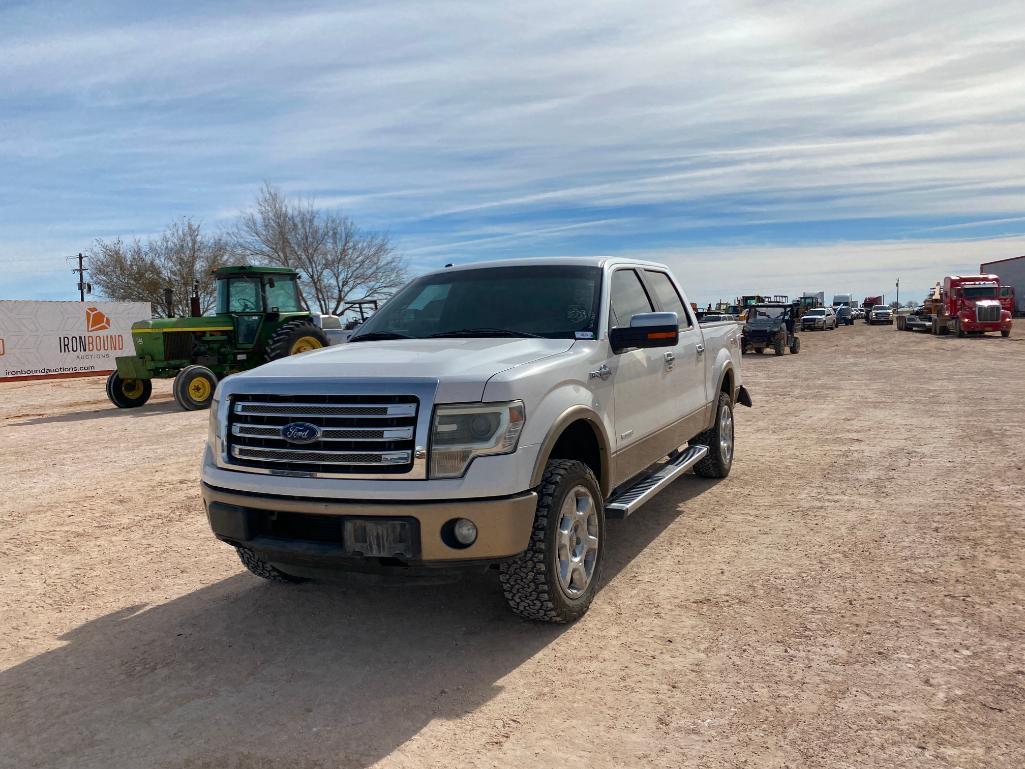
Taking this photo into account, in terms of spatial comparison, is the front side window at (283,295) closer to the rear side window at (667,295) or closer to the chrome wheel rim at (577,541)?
the rear side window at (667,295)

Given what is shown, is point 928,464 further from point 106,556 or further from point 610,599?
point 106,556

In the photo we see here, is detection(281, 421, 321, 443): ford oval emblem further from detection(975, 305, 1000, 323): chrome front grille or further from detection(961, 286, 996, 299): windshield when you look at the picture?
detection(961, 286, 996, 299): windshield

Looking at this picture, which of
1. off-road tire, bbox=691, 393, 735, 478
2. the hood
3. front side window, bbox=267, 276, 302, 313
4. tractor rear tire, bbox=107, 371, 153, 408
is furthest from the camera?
front side window, bbox=267, 276, 302, 313

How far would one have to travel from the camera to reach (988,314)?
35531 mm

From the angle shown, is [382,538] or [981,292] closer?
[382,538]

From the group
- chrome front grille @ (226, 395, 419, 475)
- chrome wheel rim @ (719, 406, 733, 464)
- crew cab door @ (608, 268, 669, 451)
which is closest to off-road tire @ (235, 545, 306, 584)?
chrome front grille @ (226, 395, 419, 475)

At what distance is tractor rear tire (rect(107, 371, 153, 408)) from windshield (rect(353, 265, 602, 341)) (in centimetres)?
1209

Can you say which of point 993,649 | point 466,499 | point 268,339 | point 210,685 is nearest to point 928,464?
point 993,649

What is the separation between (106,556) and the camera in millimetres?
5488

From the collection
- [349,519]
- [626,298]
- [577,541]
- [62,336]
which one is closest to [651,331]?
[626,298]

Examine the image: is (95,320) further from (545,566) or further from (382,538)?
(545,566)

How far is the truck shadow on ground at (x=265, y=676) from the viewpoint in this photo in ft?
10.0

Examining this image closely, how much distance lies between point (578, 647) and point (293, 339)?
12.5 meters

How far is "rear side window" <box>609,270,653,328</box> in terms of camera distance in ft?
16.8
